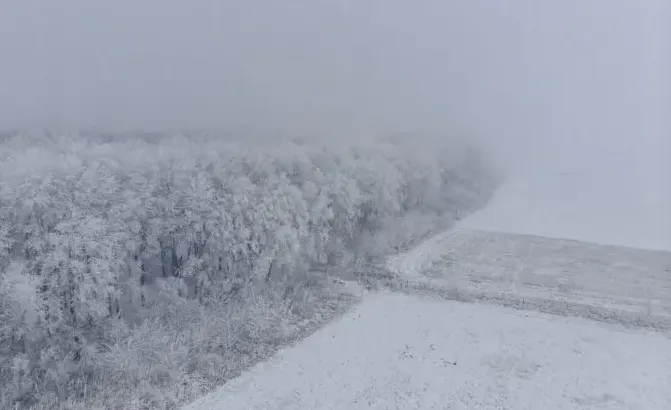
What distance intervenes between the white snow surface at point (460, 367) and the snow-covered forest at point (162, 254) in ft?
5.32

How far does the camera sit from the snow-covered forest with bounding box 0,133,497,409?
18.5 m

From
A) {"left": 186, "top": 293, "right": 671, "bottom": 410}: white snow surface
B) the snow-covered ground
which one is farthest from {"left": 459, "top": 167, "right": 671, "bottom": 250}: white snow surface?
{"left": 186, "top": 293, "right": 671, "bottom": 410}: white snow surface

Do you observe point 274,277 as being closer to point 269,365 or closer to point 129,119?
point 269,365

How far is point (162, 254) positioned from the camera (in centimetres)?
2538

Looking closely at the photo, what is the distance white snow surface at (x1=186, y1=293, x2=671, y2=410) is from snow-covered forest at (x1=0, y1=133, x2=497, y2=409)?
5.32 feet

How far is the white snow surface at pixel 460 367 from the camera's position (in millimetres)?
18297

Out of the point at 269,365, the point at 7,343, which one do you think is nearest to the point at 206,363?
the point at 269,365

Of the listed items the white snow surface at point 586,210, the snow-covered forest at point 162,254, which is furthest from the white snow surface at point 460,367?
the white snow surface at point 586,210

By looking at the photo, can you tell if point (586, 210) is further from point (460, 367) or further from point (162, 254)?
point (162, 254)

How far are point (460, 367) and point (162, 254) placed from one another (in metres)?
13.4

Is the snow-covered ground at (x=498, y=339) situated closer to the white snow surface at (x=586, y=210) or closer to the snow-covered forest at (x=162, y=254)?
the white snow surface at (x=586, y=210)

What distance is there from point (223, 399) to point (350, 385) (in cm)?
415

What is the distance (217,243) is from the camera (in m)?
26.1

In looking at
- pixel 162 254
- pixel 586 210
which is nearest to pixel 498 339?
pixel 162 254
